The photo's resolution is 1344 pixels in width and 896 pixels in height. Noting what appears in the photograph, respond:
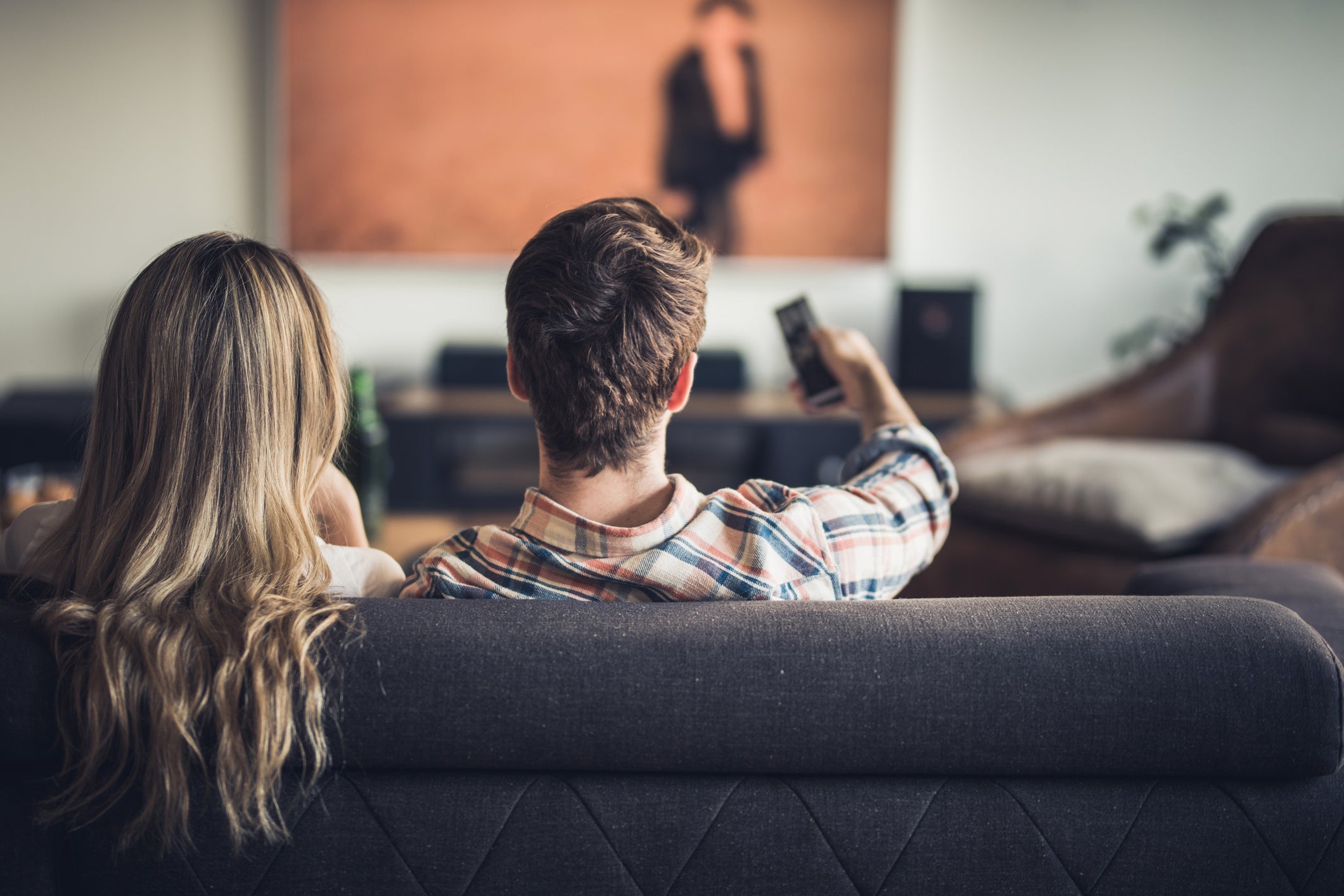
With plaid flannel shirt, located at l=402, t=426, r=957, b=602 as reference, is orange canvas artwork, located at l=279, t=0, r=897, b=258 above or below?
above

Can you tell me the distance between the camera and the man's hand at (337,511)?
119cm

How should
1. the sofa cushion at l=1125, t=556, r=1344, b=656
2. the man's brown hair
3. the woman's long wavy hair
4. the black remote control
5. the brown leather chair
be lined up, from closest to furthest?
the woman's long wavy hair < the man's brown hair < the sofa cushion at l=1125, t=556, r=1344, b=656 < the black remote control < the brown leather chair

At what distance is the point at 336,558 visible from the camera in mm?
1052

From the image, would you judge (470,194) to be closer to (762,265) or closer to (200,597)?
(762,265)

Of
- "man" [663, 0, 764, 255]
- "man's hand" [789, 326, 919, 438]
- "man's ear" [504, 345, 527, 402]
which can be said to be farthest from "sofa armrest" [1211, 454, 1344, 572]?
"man" [663, 0, 764, 255]

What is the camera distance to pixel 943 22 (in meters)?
3.71

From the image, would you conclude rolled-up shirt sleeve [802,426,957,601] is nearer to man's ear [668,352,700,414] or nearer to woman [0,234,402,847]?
man's ear [668,352,700,414]

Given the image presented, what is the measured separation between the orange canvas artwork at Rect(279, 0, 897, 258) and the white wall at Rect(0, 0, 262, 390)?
0.25 m

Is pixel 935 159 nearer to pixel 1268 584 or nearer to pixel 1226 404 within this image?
pixel 1226 404

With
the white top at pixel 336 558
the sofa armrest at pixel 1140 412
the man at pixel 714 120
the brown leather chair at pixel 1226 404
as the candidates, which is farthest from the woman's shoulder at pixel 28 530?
the man at pixel 714 120

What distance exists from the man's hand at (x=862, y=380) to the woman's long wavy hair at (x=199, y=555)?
0.60m

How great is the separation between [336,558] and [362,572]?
34mm

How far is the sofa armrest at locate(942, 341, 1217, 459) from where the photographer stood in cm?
272

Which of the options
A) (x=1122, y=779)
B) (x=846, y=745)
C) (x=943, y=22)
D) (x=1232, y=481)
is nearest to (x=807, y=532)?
(x=846, y=745)
